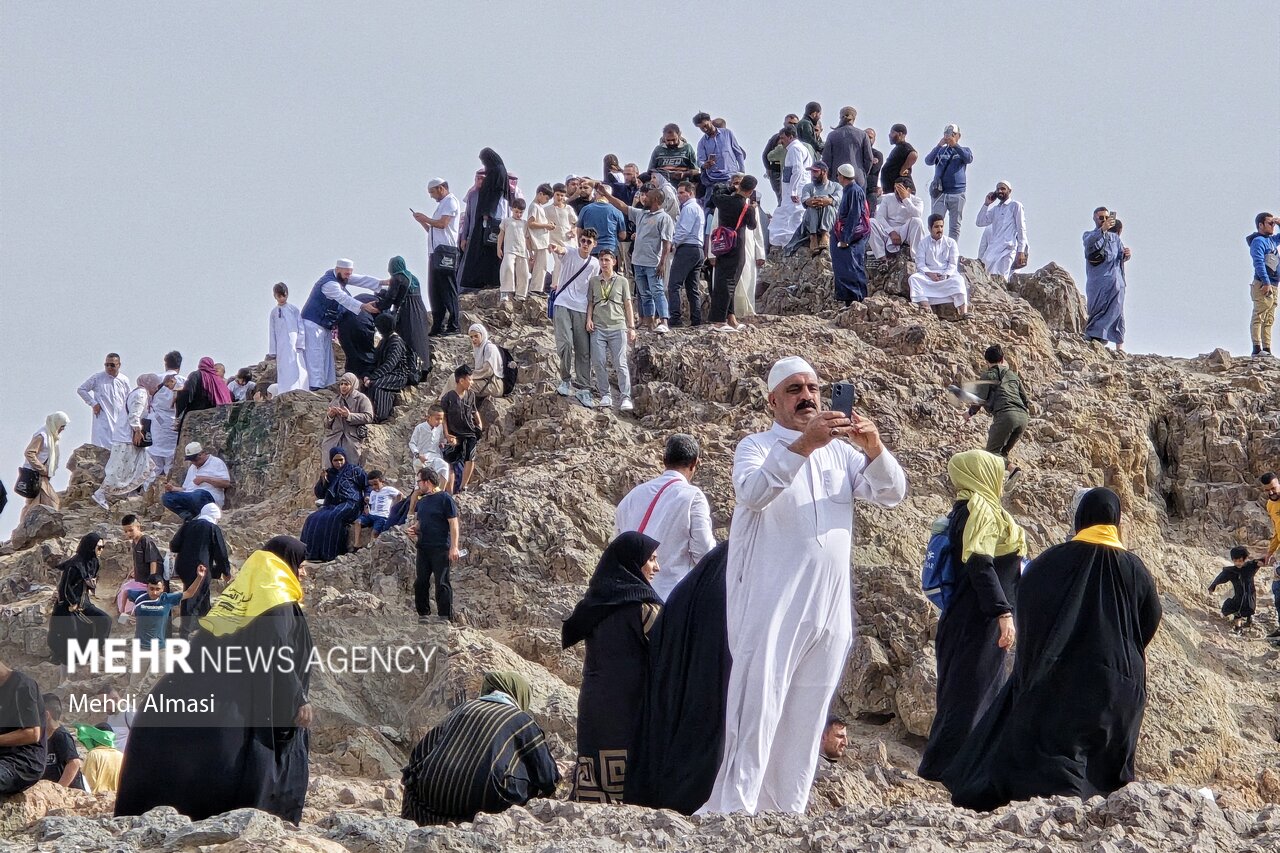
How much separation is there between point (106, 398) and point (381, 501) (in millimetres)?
7175

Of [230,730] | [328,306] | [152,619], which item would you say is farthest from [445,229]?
[230,730]

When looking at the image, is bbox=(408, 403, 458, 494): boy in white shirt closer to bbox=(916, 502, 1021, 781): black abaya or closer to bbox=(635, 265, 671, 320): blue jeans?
bbox=(635, 265, 671, 320): blue jeans

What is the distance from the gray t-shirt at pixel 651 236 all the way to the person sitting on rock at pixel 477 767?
388 inches

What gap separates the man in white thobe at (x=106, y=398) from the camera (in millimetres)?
19531

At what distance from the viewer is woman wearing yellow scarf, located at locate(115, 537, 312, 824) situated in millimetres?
6609

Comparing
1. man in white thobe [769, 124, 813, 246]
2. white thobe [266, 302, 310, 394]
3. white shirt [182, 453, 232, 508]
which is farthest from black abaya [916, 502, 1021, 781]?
man in white thobe [769, 124, 813, 246]

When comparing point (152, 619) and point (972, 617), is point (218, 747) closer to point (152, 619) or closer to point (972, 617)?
point (972, 617)

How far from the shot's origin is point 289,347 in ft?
57.5

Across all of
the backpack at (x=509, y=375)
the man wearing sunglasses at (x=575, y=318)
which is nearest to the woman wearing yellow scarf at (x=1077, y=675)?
the man wearing sunglasses at (x=575, y=318)

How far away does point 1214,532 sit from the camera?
608 inches

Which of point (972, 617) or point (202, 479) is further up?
point (202, 479)

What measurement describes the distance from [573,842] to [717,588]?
5.64 ft

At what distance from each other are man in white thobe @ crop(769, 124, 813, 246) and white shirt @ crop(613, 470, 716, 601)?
11732mm

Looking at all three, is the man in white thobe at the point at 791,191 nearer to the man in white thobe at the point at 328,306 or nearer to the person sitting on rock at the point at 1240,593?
the man in white thobe at the point at 328,306
